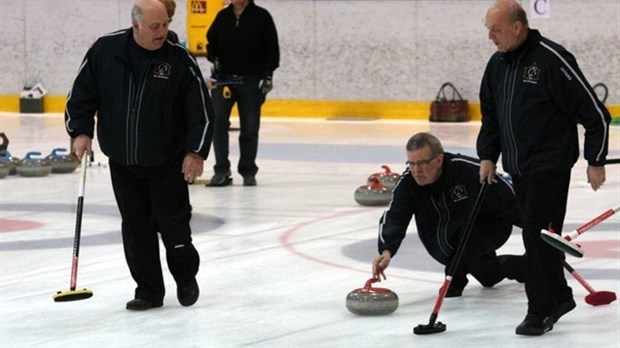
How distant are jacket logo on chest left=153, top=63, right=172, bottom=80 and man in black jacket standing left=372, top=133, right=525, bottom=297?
129 cm

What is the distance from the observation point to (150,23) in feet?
23.3

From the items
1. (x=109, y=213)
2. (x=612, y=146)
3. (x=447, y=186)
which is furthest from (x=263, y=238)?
(x=612, y=146)

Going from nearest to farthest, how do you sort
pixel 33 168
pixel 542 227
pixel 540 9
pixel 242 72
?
1. pixel 542 227
2. pixel 242 72
3. pixel 33 168
4. pixel 540 9

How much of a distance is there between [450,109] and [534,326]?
1425cm

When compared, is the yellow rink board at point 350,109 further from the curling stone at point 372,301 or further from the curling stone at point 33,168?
the curling stone at point 372,301

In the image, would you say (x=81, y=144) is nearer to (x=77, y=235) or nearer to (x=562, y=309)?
(x=77, y=235)

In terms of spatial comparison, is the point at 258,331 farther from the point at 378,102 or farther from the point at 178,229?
the point at 378,102

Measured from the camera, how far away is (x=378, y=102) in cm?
2194

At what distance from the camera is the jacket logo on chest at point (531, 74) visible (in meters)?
6.61

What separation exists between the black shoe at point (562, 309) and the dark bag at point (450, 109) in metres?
13.9

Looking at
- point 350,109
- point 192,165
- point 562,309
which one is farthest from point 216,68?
point 350,109

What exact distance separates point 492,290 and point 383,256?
1.07 m

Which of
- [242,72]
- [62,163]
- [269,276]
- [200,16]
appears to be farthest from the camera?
[200,16]

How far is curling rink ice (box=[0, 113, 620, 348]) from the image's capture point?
680cm
